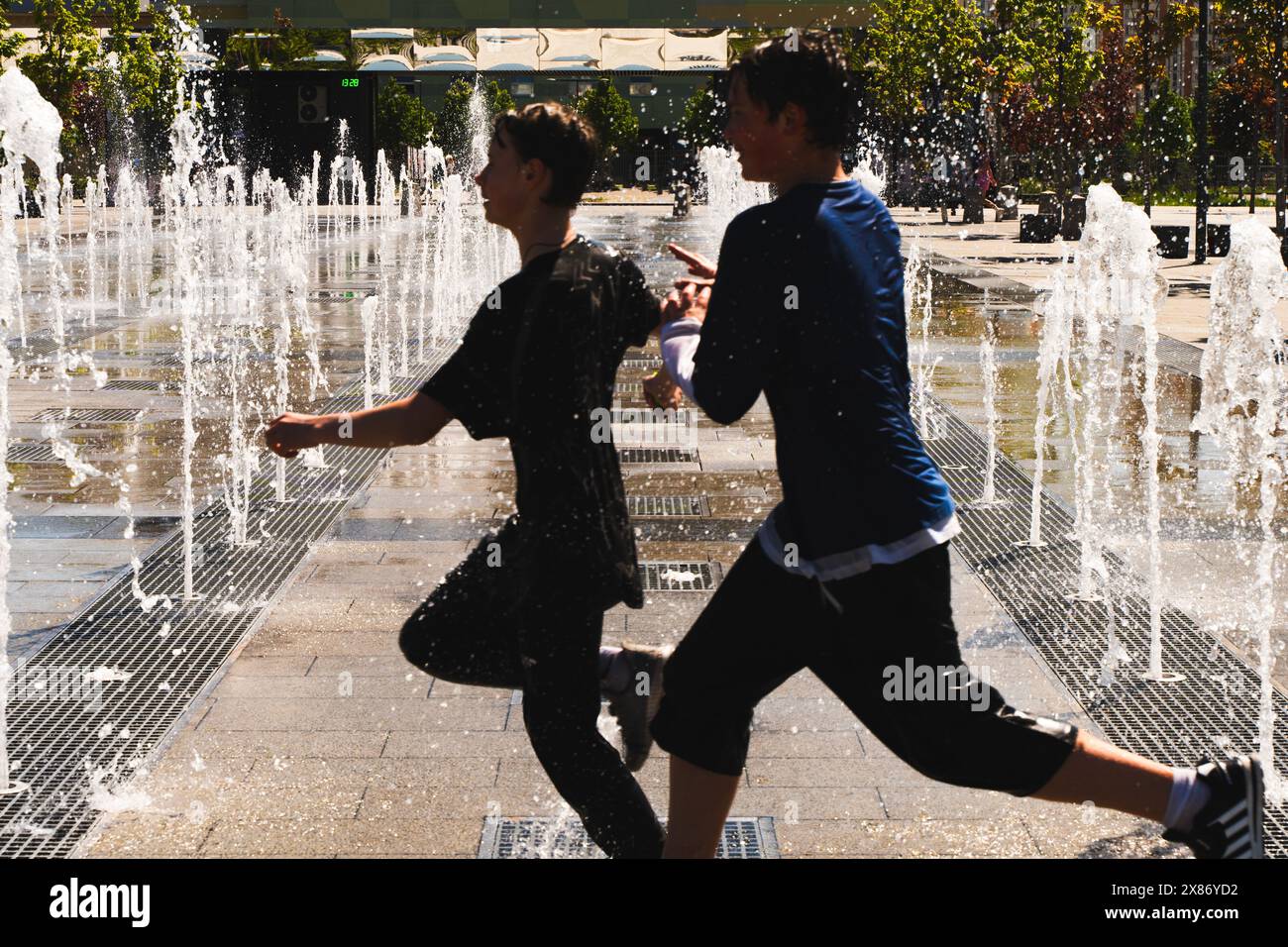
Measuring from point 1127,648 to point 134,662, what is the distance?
3.32 m

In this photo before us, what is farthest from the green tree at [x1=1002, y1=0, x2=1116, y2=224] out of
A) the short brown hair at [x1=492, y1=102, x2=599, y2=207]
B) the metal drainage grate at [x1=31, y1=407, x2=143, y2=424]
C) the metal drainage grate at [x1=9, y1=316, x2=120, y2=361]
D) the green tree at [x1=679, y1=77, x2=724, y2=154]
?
the short brown hair at [x1=492, y1=102, x2=599, y2=207]

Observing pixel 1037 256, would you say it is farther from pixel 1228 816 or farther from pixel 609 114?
pixel 609 114

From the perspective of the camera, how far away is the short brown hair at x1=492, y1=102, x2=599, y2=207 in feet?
11.5

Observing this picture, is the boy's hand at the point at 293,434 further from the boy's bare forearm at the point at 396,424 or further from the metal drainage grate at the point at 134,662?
the metal drainage grate at the point at 134,662

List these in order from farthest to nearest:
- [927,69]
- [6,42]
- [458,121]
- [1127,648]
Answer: [458,121] < [927,69] < [6,42] < [1127,648]

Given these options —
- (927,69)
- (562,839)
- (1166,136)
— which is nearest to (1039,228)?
(927,69)

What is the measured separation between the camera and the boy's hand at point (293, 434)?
345 centimetres

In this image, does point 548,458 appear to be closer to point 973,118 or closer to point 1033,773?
point 1033,773

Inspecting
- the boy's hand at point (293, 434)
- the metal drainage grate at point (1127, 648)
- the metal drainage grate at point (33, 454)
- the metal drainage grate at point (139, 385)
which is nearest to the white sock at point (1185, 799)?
the metal drainage grate at point (1127, 648)

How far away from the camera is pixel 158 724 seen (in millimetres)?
4977

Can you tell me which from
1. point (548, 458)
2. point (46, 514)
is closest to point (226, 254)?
point (46, 514)

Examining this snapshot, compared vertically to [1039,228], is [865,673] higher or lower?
lower

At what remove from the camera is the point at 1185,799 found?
3.33 m

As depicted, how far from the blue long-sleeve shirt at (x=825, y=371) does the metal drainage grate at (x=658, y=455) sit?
612 centimetres
